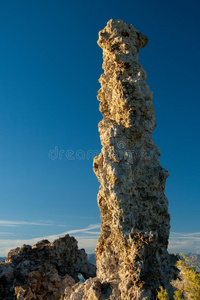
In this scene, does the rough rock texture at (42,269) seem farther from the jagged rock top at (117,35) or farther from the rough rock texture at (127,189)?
the jagged rock top at (117,35)

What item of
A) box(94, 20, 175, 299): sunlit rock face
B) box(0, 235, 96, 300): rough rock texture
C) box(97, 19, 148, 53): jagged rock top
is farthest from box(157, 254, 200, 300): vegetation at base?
box(97, 19, 148, 53): jagged rock top

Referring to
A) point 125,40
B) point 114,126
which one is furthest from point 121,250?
point 125,40

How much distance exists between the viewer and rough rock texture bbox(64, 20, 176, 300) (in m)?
13.8

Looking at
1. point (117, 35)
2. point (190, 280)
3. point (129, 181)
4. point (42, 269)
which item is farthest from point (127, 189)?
point (117, 35)

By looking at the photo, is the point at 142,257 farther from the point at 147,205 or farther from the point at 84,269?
the point at 84,269

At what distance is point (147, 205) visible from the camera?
1584 centimetres

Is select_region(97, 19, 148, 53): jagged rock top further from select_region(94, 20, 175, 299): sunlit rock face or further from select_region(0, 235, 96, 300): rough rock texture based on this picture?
select_region(0, 235, 96, 300): rough rock texture

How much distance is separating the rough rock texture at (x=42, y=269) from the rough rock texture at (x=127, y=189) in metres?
3.96

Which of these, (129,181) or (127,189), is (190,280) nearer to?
(127,189)

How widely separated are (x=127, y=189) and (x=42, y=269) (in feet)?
32.0

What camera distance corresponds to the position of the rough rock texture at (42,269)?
18.1 metres

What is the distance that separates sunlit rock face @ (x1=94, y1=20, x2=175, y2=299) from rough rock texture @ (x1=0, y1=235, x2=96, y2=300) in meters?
5.06

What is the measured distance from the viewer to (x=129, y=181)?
15.5 m

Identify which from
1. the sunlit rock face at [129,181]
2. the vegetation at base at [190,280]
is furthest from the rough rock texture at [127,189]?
the vegetation at base at [190,280]
